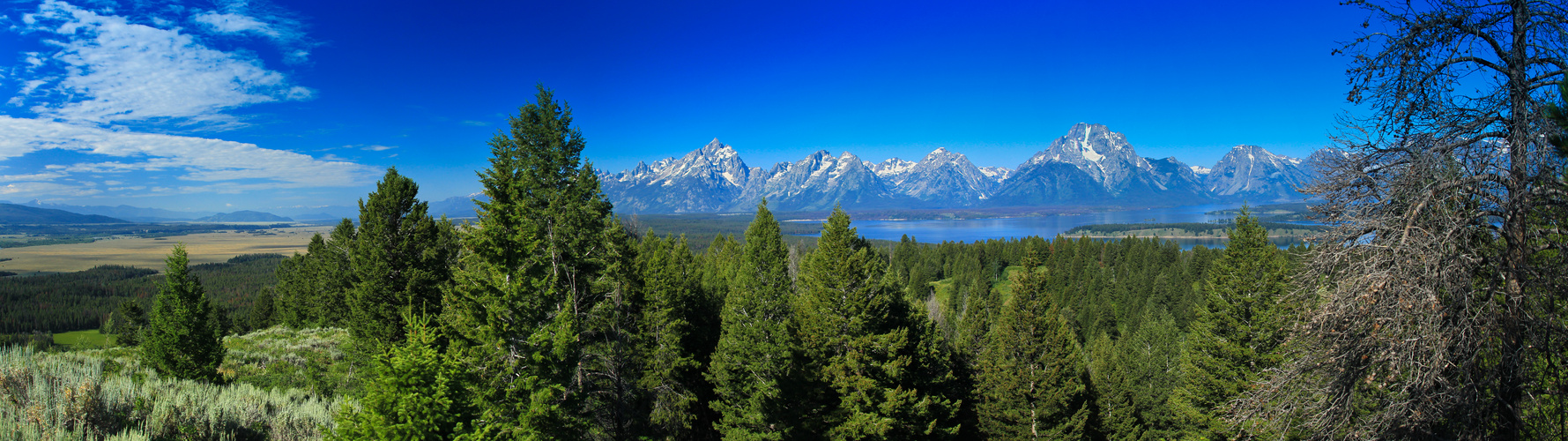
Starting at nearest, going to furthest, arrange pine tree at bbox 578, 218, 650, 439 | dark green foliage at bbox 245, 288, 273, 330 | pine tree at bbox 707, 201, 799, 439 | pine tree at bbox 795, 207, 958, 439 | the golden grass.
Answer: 1. pine tree at bbox 578, 218, 650, 439
2. pine tree at bbox 707, 201, 799, 439
3. pine tree at bbox 795, 207, 958, 439
4. dark green foliage at bbox 245, 288, 273, 330
5. the golden grass

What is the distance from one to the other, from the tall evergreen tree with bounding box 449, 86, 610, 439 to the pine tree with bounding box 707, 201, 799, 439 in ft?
16.3

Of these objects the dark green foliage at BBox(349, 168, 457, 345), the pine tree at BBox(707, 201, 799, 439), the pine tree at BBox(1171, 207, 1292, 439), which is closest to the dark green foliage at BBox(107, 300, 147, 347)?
the dark green foliage at BBox(349, 168, 457, 345)

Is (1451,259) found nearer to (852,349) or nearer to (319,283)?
(852,349)

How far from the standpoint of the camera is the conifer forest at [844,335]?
541cm

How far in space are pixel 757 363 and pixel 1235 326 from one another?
1631 cm

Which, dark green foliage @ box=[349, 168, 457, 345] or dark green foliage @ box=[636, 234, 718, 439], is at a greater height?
dark green foliage @ box=[349, 168, 457, 345]

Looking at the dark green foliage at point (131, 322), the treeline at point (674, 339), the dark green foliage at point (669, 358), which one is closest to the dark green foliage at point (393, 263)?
the treeline at point (674, 339)

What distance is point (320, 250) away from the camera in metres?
38.8

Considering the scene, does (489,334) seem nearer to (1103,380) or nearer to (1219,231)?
(1103,380)

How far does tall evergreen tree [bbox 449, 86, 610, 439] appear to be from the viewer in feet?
39.8

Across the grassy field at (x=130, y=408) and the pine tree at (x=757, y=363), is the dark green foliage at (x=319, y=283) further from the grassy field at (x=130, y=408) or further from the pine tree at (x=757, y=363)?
the pine tree at (x=757, y=363)

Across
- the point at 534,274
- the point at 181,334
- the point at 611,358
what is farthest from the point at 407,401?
the point at 181,334

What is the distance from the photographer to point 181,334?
17078 millimetres

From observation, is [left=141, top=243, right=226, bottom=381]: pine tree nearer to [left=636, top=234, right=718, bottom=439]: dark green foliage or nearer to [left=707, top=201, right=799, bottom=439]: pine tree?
[left=636, top=234, right=718, bottom=439]: dark green foliage
